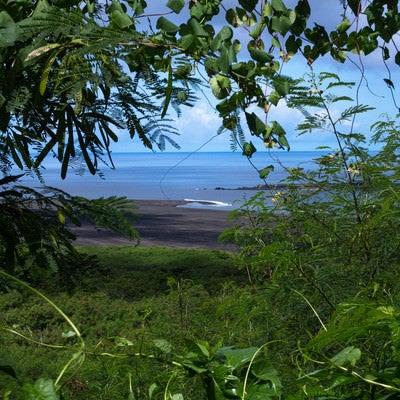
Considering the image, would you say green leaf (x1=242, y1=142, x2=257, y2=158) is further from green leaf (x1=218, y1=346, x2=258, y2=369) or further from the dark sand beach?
the dark sand beach

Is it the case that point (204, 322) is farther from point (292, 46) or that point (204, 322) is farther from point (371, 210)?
point (292, 46)

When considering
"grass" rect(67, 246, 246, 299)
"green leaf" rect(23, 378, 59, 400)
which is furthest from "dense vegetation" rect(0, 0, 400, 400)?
"grass" rect(67, 246, 246, 299)

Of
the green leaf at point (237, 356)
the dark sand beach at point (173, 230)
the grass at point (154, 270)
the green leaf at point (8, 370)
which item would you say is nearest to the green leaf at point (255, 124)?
the green leaf at point (237, 356)

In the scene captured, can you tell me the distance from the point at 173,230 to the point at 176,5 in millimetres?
10985

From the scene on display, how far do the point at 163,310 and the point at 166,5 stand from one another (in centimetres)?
443

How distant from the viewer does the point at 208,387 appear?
1.19m

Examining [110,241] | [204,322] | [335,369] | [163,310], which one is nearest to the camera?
[335,369]

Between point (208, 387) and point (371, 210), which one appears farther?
point (371, 210)

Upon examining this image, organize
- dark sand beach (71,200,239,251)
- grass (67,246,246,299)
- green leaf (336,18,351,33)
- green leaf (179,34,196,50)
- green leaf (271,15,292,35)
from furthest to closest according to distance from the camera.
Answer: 1. dark sand beach (71,200,239,251)
2. grass (67,246,246,299)
3. green leaf (336,18,351,33)
4. green leaf (271,15,292,35)
5. green leaf (179,34,196,50)

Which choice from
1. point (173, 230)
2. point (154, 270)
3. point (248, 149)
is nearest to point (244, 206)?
point (248, 149)

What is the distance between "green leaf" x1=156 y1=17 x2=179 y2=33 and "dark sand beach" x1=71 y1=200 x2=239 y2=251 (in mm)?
7644

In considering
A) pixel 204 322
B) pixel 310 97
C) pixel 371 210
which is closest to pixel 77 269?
pixel 204 322

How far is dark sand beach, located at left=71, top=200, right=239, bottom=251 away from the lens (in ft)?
36.2

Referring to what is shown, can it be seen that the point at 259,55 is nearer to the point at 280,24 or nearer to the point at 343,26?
the point at 280,24
